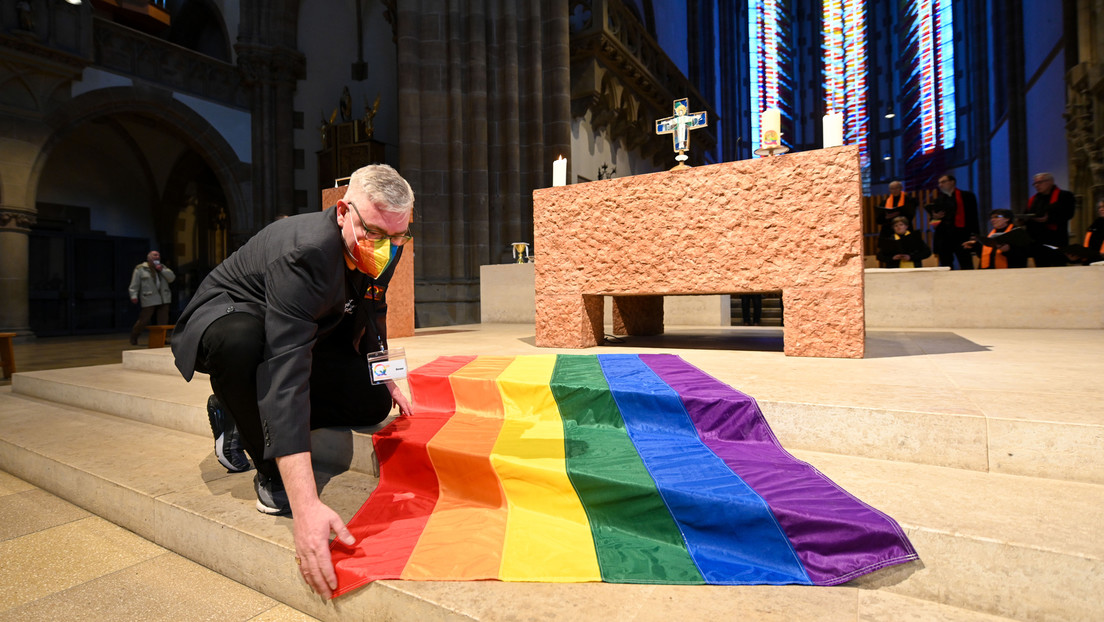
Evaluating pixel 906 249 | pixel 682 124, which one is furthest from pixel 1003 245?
pixel 682 124

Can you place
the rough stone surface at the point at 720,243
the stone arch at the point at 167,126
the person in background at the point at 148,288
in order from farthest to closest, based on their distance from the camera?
1. the stone arch at the point at 167,126
2. the person in background at the point at 148,288
3. the rough stone surface at the point at 720,243

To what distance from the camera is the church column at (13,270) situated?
9.72m

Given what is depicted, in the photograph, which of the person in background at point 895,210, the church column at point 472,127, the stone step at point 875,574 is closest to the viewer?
the stone step at point 875,574

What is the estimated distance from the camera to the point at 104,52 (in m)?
10.8

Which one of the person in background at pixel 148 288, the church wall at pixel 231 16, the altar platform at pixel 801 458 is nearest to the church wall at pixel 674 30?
the church wall at pixel 231 16

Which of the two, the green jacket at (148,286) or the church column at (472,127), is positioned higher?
the church column at (472,127)

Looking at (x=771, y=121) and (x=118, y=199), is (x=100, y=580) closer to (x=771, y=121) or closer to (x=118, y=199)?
(x=771, y=121)

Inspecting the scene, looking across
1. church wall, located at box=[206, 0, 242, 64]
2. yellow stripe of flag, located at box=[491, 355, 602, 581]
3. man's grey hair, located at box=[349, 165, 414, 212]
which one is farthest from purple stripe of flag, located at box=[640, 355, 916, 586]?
church wall, located at box=[206, 0, 242, 64]

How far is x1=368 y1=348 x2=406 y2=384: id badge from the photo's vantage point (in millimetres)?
1896

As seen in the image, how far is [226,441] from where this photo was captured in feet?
6.88

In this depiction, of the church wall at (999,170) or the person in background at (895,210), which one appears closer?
the person in background at (895,210)

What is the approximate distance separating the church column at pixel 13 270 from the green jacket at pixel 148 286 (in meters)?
3.45

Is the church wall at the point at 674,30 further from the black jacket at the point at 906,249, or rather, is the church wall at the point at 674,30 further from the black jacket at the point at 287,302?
the black jacket at the point at 287,302

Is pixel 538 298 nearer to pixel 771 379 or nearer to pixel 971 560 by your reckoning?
pixel 771 379
